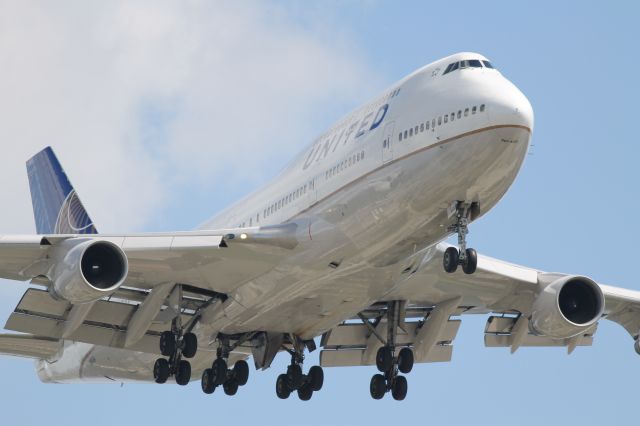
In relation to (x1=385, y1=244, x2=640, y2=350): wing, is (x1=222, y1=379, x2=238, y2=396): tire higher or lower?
lower

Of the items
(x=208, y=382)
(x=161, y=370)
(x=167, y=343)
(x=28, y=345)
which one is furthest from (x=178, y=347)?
(x=28, y=345)

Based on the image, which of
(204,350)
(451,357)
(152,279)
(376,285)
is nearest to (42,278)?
(152,279)

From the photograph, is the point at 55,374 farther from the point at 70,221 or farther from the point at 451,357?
the point at 451,357

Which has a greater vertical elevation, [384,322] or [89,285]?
[384,322]

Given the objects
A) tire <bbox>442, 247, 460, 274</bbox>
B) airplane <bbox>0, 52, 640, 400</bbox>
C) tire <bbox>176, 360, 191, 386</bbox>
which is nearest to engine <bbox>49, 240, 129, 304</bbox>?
airplane <bbox>0, 52, 640, 400</bbox>

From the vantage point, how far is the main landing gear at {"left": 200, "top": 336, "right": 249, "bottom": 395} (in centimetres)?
3419

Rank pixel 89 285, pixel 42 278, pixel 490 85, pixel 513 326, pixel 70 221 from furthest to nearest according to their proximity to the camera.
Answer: pixel 70 221 → pixel 513 326 → pixel 42 278 → pixel 89 285 → pixel 490 85

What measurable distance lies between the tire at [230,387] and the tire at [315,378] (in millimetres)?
2064

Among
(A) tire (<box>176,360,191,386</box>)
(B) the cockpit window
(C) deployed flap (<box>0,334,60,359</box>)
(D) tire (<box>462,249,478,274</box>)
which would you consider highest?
(B) the cockpit window

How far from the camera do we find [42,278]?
101ft

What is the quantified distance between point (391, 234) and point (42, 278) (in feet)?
28.9

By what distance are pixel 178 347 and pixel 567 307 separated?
33.9 feet

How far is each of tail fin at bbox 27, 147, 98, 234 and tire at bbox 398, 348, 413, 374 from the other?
10586 millimetres

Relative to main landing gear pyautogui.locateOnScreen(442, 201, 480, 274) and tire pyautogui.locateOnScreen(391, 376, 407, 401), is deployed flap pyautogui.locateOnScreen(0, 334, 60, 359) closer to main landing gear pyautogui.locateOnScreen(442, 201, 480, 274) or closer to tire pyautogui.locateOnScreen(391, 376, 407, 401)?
tire pyautogui.locateOnScreen(391, 376, 407, 401)
